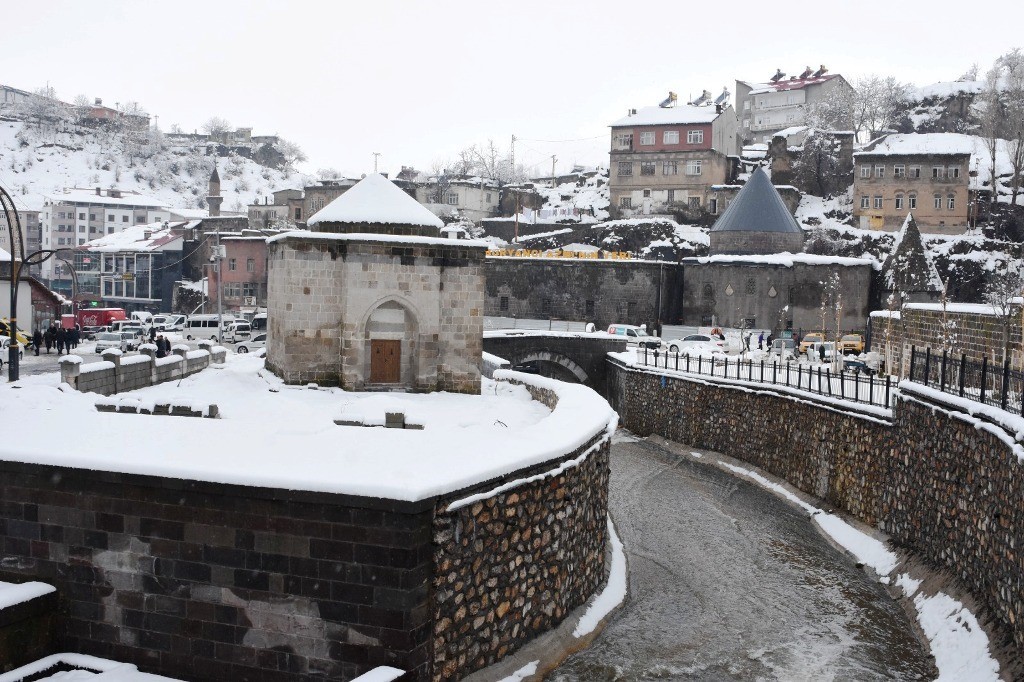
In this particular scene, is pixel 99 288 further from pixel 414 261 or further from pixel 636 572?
pixel 636 572

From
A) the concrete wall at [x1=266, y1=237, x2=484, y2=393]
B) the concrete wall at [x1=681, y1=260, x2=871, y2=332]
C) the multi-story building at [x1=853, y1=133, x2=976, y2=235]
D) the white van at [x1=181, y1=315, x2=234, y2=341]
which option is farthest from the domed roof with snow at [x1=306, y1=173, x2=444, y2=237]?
the multi-story building at [x1=853, y1=133, x2=976, y2=235]

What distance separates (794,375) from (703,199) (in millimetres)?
41236

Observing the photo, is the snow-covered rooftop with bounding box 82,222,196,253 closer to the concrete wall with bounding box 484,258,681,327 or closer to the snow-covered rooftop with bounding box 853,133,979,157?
the concrete wall with bounding box 484,258,681,327

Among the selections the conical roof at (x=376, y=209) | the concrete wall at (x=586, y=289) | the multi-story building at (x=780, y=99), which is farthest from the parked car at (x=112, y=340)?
the multi-story building at (x=780, y=99)

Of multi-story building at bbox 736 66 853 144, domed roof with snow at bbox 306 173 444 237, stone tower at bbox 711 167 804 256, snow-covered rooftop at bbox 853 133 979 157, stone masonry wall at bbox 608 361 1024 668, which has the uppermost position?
multi-story building at bbox 736 66 853 144

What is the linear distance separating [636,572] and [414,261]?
29.9 feet

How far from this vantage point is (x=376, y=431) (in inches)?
496

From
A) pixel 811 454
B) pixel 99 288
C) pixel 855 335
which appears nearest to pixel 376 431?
pixel 811 454

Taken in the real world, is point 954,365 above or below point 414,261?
below

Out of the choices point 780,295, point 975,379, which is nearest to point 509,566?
point 975,379

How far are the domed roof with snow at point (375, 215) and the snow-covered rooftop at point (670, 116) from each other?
4885cm

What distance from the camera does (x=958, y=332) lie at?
2377 cm

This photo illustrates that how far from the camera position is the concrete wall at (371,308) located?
22172 millimetres

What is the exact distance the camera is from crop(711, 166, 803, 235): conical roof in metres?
54.8
